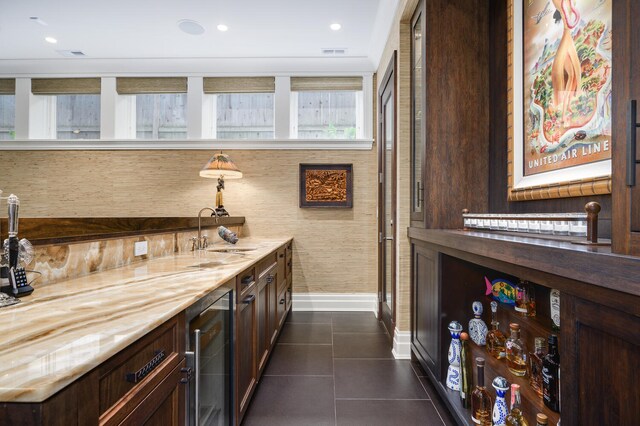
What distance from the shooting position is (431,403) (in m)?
2.03

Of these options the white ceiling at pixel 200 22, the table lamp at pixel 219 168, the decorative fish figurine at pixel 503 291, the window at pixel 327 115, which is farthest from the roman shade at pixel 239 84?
the decorative fish figurine at pixel 503 291

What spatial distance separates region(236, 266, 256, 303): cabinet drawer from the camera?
1.62 m

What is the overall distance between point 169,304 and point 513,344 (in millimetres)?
1621

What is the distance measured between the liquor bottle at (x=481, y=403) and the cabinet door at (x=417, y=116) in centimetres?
101

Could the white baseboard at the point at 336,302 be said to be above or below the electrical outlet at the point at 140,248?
below

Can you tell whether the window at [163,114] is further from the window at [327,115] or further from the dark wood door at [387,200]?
the dark wood door at [387,200]

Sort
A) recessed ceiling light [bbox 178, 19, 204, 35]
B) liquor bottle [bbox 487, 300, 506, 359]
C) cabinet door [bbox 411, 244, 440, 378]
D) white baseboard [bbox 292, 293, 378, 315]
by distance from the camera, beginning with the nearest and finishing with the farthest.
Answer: liquor bottle [bbox 487, 300, 506, 359]
cabinet door [bbox 411, 244, 440, 378]
recessed ceiling light [bbox 178, 19, 204, 35]
white baseboard [bbox 292, 293, 378, 315]

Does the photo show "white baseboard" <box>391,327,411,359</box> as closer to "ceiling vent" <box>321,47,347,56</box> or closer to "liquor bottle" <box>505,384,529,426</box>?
"liquor bottle" <box>505,384,529,426</box>

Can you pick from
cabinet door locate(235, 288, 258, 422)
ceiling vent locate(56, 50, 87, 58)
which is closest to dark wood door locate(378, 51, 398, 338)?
cabinet door locate(235, 288, 258, 422)

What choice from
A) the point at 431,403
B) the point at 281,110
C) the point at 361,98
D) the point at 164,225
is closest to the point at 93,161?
the point at 281,110

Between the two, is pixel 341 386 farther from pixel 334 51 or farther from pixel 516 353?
pixel 334 51

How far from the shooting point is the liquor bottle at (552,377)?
126cm

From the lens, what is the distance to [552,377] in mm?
1271

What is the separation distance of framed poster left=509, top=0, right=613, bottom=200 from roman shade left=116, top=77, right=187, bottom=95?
378 cm
